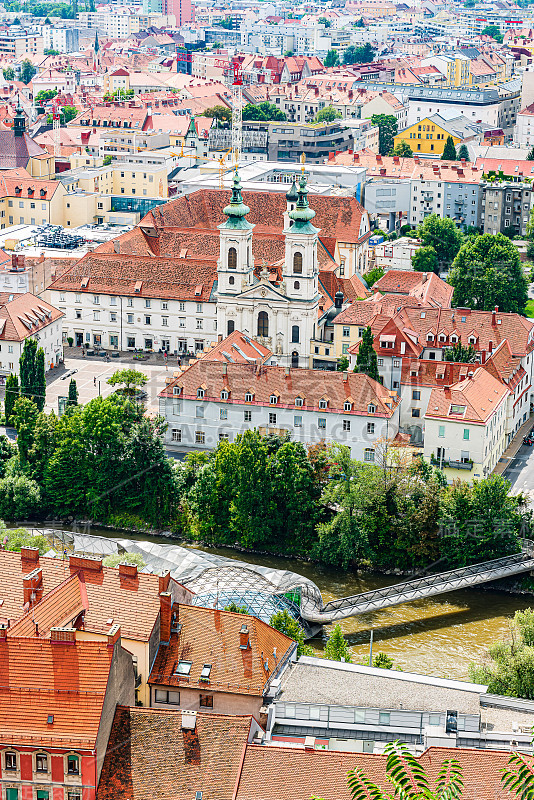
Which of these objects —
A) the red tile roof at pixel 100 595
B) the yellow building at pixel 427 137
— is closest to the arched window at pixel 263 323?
the red tile roof at pixel 100 595

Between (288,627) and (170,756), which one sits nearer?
(170,756)

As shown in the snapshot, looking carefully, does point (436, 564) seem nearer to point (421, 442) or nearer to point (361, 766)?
point (421, 442)

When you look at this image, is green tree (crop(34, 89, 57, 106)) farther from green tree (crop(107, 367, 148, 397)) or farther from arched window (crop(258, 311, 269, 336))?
green tree (crop(107, 367, 148, 397))

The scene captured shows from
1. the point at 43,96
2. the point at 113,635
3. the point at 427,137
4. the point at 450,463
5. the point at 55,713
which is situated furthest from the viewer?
the point at 43,96

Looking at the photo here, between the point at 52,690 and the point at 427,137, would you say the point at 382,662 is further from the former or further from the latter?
the point at 427,137

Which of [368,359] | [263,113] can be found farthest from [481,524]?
A: [263,113]

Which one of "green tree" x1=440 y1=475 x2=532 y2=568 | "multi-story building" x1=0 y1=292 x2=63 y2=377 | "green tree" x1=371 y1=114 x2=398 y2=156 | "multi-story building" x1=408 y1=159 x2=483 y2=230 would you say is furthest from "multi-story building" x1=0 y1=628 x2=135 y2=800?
"green tree" x1=371 y1=114 x2=398 y2=156
